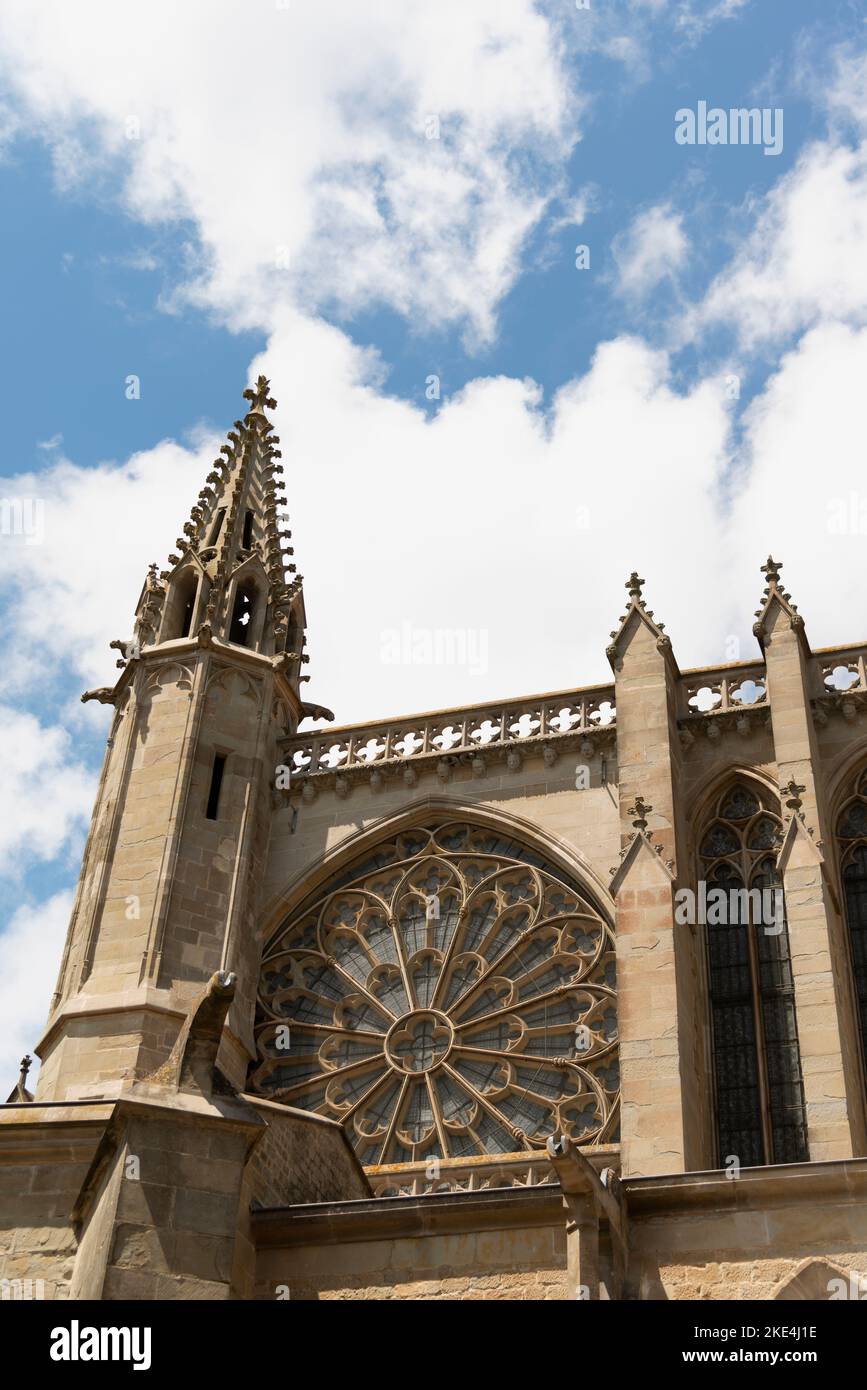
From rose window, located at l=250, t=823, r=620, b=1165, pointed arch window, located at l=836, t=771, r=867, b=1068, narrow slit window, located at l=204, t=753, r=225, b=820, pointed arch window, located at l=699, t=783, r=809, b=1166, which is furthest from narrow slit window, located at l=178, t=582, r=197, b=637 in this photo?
pointed arch window, located at l=836, t=771, r=867, b=1068

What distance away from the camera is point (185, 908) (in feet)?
58.0

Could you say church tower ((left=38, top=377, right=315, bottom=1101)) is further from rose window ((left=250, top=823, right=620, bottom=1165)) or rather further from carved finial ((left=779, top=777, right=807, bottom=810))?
carved finial ((left=779, top=777, right=807, bottom=810))

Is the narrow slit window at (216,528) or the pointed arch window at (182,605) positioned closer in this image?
the pointed arch window at (182,605)

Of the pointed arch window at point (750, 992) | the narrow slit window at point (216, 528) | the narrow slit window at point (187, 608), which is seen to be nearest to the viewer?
the pointed arch window at point (750, 992)

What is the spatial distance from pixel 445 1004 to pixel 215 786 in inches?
149

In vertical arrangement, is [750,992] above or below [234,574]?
below

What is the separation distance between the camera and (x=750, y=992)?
17125mm

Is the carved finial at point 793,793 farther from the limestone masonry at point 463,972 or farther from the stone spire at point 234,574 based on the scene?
the stone spire at point 234,574

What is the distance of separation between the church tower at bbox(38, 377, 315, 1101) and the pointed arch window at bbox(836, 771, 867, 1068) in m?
6.53

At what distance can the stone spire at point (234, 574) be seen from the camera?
2103cm

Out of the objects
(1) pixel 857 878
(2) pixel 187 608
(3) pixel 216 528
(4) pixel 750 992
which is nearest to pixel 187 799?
(2) pixel 187 608

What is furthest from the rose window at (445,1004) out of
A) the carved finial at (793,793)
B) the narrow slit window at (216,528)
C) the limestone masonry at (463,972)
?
the narrow slit window at (216,528)

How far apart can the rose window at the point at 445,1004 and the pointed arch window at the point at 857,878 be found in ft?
8.41

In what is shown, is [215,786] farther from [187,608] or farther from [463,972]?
[463,972]
